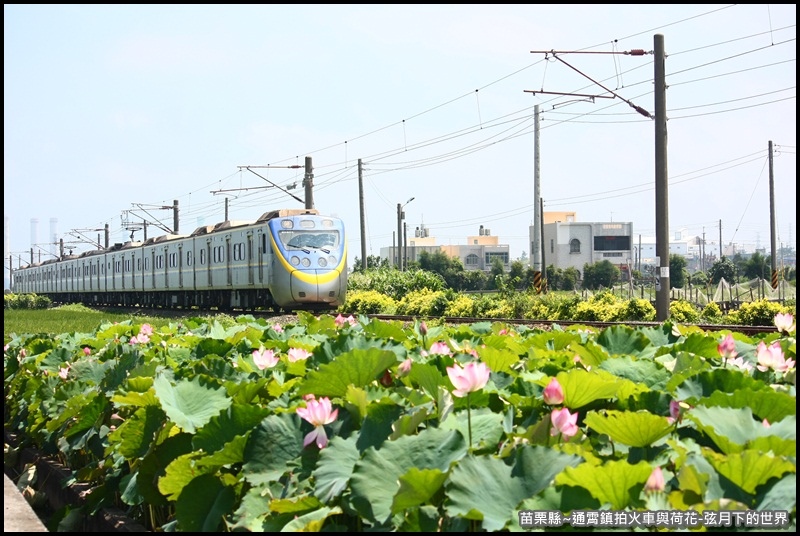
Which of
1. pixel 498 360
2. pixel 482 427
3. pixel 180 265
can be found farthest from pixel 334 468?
pixel 180 265

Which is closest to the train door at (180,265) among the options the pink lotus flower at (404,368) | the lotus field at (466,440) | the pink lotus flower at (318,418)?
the lotus field at (466,440)

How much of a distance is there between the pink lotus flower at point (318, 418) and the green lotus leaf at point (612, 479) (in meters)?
0.84

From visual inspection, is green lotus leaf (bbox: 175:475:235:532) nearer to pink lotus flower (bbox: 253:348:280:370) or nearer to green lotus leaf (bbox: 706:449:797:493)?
pink lotus flower (bbox: 253:348:280:370)

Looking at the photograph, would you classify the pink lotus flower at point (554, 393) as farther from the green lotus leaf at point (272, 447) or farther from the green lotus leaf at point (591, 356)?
the green lotus leaf at point (591, 356)

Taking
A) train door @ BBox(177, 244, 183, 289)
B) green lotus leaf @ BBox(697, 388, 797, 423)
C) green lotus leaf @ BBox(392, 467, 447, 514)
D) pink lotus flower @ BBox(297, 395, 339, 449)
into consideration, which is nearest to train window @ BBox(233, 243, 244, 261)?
train door @ BBox(177, 244, 183, 289)

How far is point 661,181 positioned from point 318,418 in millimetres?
16933

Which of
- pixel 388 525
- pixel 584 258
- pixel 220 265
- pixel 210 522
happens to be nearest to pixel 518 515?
pixel 388 525

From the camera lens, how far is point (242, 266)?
28.0m

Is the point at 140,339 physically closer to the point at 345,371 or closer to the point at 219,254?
the point at 345,371

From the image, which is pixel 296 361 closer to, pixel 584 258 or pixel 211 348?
pixel 211 348

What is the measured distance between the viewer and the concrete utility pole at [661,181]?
18.2 metres

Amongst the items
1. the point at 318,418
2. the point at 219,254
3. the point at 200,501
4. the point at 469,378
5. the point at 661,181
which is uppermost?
the point at 661,181

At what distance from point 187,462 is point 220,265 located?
27.4 meters

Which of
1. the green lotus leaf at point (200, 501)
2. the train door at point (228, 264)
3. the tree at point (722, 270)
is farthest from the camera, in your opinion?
the tree at point (722, 270)
